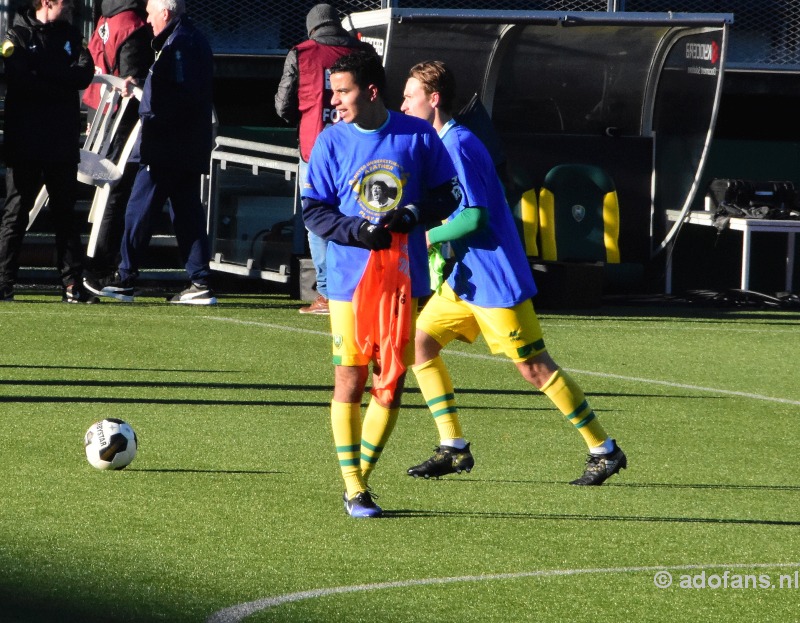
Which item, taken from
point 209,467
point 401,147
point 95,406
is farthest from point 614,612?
point 95,406

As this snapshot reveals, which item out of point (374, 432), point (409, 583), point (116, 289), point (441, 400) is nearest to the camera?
point (409, 583)

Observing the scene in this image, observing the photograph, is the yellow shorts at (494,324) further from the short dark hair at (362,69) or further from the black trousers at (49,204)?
the black trousers at (49,204)

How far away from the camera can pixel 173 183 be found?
39.6 feet

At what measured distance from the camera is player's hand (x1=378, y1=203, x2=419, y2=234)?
5.47 metres

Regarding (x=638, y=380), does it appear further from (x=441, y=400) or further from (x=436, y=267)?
(x=436, y=267)

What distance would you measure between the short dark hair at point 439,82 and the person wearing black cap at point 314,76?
5481mm

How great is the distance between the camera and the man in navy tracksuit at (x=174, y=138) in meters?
11.8

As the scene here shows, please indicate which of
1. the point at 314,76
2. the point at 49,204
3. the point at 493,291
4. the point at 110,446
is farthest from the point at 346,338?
→ the point at 49,204

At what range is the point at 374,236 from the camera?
5395 millimetres

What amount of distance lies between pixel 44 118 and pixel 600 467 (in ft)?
21.6

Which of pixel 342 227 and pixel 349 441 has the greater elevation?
pixel 342 227

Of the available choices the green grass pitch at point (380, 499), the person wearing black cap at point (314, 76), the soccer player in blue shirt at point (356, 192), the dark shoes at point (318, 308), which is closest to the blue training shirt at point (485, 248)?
the soccer player in blue shirt at point (356, 192)

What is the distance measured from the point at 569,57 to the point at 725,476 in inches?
370

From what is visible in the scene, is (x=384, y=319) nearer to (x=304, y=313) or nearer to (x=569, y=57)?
(x=304, y=313)
